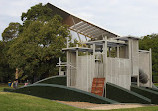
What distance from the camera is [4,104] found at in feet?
35.2

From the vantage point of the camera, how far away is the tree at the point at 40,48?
30.0m

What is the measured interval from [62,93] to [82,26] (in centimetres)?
2548

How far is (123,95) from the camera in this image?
15.7m

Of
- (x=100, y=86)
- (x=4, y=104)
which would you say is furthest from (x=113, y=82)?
(x=4, y=104)

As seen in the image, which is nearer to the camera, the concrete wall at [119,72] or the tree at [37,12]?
the concrete wall at [119,72]

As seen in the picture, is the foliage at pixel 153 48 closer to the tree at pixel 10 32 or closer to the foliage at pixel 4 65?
the tree at pixel 10 32

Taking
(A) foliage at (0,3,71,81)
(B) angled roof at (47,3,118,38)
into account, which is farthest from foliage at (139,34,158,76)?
(A) foliage at (0,3,71,81)

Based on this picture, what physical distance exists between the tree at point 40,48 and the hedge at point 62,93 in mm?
10260

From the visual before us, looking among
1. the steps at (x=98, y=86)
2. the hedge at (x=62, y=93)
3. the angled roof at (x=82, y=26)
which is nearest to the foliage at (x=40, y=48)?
the angled roof at (x=82, y=26)

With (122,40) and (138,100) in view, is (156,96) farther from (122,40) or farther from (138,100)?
(122,40)

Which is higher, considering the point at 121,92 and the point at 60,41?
the point at 60,41

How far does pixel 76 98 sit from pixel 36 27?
18.0 m

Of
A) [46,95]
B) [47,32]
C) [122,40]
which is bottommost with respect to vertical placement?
[46,95]

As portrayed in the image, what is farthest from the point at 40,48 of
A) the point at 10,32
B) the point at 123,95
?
the point at 10,32
